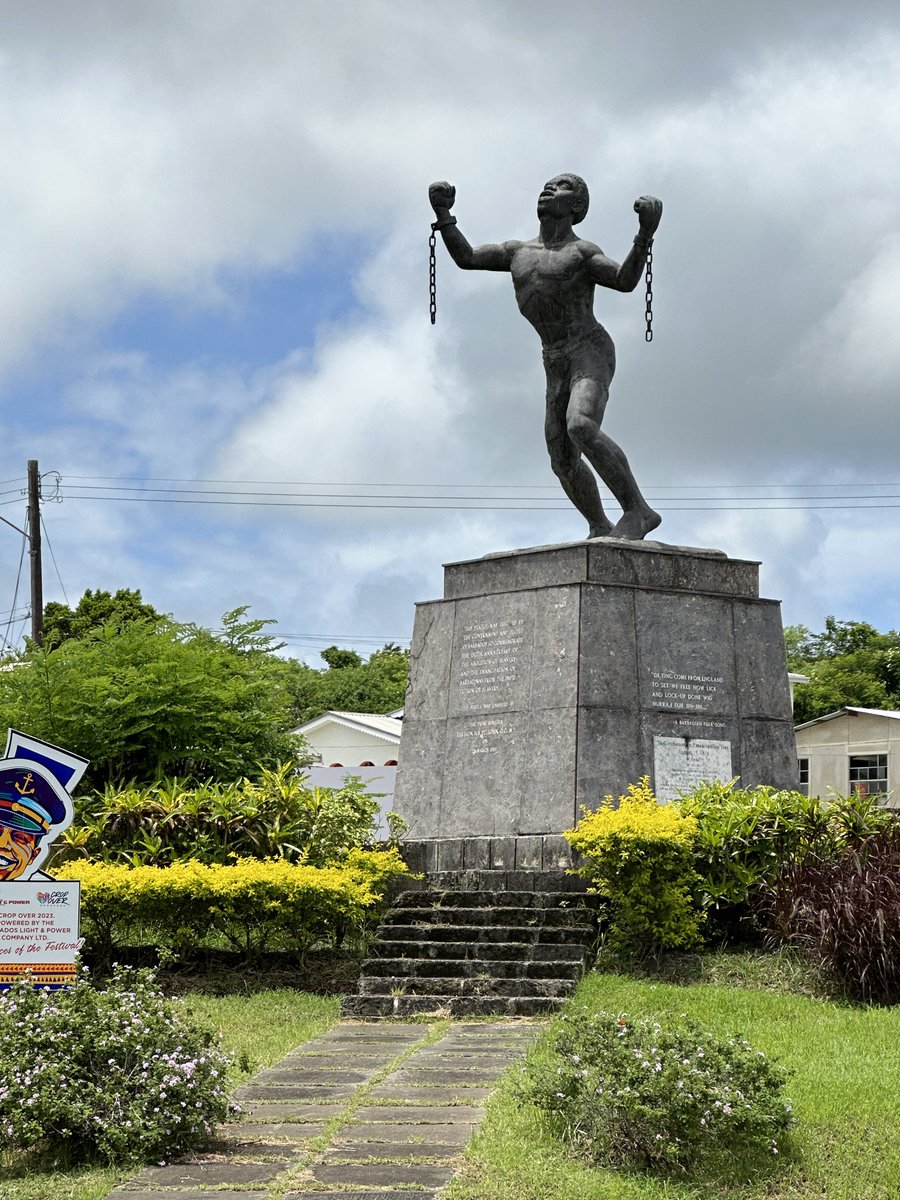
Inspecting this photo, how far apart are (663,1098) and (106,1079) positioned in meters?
2.19

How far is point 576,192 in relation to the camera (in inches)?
496

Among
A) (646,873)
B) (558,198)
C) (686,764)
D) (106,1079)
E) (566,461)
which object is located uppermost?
(558,198)

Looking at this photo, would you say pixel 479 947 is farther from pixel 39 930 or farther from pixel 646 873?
pixel 39 930

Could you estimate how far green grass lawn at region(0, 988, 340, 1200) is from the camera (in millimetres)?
5707

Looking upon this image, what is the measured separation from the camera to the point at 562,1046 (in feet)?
20.4

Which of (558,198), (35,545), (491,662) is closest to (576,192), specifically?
(558,198)

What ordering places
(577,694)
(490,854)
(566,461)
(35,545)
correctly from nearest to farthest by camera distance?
(490,854), (577,694), (566,461), (35,545)

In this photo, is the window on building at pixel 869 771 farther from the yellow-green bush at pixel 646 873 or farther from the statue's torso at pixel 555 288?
the yellow-green bush at pixel 646 873

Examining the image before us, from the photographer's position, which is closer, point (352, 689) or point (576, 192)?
point (576, 192)

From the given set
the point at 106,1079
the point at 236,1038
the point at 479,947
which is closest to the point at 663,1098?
the point at 106,1079

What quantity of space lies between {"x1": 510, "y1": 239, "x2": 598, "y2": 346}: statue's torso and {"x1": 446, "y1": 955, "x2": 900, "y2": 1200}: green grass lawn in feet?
21.0

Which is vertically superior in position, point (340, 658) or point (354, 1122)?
point (340, 658)

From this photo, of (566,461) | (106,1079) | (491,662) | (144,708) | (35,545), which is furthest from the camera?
(35,545)

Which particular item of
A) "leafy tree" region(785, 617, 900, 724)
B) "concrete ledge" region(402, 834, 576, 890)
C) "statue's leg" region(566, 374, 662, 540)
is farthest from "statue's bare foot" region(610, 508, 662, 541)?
"leafy tree" region(785, 617, 900, 724)
